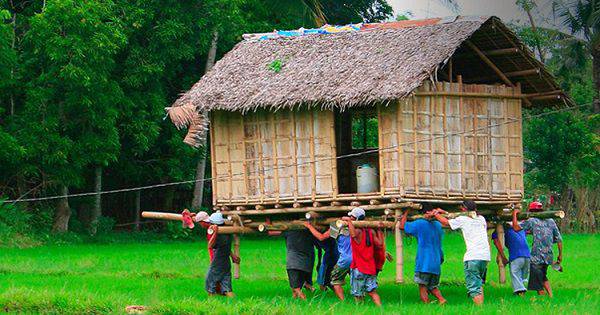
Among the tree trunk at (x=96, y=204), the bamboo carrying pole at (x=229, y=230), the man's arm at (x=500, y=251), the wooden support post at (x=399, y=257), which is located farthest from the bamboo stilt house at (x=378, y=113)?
the tree trunk at (x=96, y=204)

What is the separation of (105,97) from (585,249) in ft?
38.0

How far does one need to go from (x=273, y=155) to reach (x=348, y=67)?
1815 mm

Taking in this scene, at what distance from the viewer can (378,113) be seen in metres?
19.3

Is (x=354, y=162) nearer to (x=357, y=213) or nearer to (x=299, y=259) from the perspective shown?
(x=299, y=259)

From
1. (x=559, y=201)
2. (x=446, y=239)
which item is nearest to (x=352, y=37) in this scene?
(x=446, y=239)

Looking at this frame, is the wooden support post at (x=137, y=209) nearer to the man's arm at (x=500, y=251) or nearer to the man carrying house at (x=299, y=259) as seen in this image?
the man carrying house at (x=299, y=259)

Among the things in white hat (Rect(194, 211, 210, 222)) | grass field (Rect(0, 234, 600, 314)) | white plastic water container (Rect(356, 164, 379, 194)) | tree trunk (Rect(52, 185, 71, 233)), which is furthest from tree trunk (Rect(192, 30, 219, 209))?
white hat (Rect(194, 211, 210, 222))

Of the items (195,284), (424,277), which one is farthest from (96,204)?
(424,277)

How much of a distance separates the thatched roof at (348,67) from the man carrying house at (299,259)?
6.81 feet

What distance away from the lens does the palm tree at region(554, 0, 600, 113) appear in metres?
37.6

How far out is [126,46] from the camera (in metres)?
31.6

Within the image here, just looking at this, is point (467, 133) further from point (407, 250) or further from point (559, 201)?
point (559, 201)

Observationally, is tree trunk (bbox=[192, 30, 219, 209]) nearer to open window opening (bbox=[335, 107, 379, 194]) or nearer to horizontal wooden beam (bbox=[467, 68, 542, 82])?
open window opening (bbox=[335, 107, 379, 194])

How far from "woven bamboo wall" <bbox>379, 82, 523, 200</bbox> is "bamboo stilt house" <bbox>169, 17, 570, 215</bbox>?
0.07 feet
